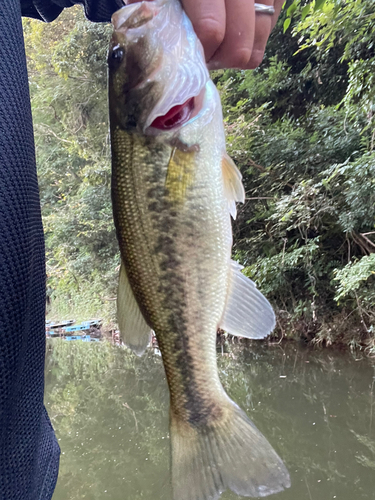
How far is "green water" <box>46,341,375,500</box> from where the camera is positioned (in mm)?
3660

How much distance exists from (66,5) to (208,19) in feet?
2.31

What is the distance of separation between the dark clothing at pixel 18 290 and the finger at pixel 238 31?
0.41 m

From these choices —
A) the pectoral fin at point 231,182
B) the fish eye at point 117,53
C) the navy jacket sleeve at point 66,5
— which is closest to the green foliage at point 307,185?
the navy jacket sleeve at point 66,5

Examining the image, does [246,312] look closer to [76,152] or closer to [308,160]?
[308,160]

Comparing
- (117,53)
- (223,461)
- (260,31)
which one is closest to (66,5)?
(117,53)

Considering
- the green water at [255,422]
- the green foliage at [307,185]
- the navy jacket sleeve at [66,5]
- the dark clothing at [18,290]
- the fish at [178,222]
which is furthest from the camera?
the green foliage at [307,185]

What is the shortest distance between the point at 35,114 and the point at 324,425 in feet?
39.9

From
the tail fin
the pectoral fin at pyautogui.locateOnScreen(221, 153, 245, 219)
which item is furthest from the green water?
the pectoral fin at pyautogui.locateOnScreen(221, 153, 245, 219)

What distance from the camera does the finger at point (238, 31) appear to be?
0.72 m

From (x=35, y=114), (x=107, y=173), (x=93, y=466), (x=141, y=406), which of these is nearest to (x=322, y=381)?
(x=141, y=406)

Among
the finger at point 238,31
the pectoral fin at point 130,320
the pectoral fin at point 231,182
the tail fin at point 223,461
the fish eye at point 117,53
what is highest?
the finger at point 238,31

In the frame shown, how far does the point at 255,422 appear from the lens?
456 centimetres

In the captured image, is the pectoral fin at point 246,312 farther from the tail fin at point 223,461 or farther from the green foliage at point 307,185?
the green foliage at point 307,185

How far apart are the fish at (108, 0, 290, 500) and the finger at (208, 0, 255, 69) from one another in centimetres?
6
